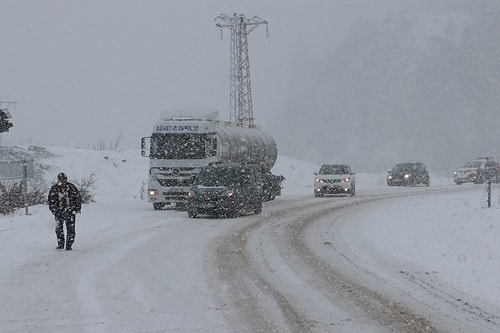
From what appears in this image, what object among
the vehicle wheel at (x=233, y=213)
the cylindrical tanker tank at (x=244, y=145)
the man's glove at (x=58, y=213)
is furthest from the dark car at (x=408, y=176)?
the man's glove at (x=58, y=213)

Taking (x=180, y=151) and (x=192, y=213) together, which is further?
(x=180, y=151)

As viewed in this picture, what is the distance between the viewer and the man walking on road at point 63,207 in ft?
42.6

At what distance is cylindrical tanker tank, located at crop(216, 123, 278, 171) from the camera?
84.0ft

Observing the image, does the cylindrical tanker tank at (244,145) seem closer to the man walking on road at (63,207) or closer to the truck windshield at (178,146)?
the truck windshield at (178,146)

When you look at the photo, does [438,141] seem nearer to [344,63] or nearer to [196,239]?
[344,63]

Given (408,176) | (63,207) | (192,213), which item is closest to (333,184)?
(408,176)

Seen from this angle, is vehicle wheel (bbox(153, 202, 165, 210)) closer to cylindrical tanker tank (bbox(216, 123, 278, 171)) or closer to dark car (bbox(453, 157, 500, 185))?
cylindrical tanker tank (bbox(216, 123, 278, 171))

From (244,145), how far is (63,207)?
1579 cm

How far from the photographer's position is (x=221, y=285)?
9.19m

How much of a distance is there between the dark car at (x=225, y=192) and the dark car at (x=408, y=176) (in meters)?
23.1

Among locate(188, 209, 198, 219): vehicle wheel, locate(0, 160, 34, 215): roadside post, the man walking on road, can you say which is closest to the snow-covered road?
the man walking on road

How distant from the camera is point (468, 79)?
8175cm

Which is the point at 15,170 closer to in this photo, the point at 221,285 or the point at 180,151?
the point at 180,151

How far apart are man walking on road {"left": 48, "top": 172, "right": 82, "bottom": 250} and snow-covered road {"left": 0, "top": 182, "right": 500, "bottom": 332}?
45cm
